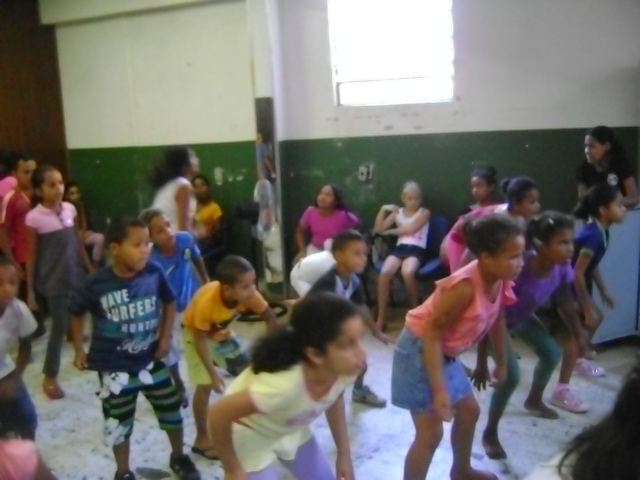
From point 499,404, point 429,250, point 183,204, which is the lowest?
point 499,404

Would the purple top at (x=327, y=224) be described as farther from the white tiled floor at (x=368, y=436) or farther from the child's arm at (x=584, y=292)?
the child's arm at (x=584, y=292)

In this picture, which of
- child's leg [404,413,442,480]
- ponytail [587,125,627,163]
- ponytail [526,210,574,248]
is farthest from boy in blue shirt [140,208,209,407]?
ponytail [587,125,627,163]

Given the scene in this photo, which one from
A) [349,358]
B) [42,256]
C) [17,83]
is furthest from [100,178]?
[349,358]

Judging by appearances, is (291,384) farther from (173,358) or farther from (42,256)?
(42,256)

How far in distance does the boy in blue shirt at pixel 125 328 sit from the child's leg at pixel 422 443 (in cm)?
99

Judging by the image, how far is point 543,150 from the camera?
5.23m

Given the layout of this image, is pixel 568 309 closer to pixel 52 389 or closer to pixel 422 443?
pixel 422 443

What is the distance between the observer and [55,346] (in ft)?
13.6

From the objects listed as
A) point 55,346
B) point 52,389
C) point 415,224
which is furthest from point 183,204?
point 415,224

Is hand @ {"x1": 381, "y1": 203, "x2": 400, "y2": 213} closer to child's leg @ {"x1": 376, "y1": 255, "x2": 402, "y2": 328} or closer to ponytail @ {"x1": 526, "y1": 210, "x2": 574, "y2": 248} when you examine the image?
child's leg @ {"x1": 376, "y1": 255, "x2": 402, "y2": 328}

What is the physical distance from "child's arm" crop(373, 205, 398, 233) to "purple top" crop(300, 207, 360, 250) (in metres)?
0.15

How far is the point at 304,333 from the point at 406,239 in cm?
347

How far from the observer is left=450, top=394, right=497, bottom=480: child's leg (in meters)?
2.66

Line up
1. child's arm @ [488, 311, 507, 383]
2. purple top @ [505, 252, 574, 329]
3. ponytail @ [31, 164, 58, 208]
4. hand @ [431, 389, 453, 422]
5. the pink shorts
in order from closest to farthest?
the pink shorts
hand @ [431, 389, 453, 422]
child's arm @ [488, 311, 507, 383]
purple top @ [505, 252, 574, 329]
ponytail @ [31, 164, 58, 208]
